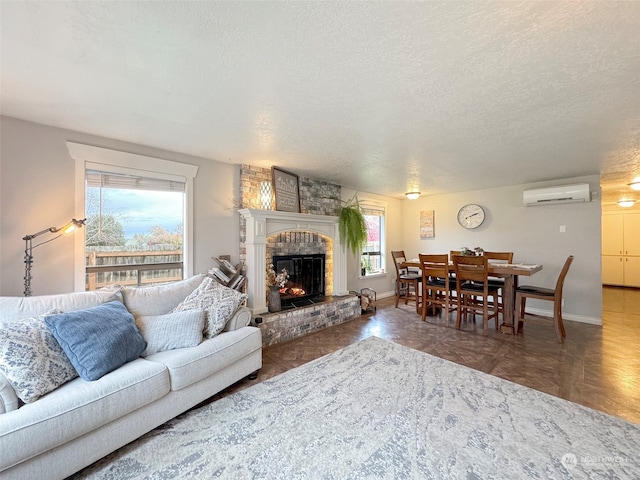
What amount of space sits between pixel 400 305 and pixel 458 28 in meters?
4.62

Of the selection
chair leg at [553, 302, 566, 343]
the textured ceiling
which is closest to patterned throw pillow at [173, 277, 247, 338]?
the textured ceiling

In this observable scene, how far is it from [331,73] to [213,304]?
2041 mm

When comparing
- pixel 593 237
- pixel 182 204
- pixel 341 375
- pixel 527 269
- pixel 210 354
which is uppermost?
pixel 182 204

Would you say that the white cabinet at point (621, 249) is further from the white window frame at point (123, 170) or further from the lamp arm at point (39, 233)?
the lamp arm at point (39, 233)

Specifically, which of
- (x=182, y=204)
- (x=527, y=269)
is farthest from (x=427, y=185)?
(x=182, y=204)

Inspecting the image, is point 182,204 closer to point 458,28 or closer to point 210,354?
point 210,354

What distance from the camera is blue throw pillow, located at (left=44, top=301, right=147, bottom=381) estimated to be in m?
1.61

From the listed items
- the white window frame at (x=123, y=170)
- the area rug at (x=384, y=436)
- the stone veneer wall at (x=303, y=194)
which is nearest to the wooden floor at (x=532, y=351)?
the area rug at (x=384, y=436)

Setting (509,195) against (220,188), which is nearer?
(220,188)

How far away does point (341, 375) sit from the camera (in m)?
Result: 2.50

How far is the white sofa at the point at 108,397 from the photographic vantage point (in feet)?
4.21

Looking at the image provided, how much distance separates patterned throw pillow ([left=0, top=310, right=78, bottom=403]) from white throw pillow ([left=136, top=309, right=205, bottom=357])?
0.48 metres

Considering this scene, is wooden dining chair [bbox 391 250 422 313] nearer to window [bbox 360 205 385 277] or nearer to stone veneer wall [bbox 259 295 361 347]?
window [bbox 360 205 385 277]

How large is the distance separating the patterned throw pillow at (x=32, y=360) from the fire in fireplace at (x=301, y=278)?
2.43 meters
